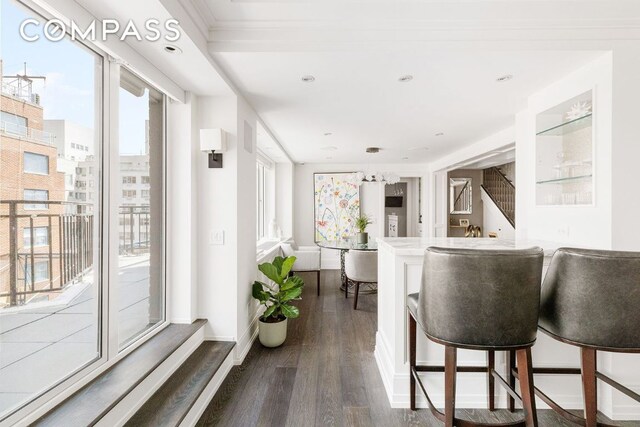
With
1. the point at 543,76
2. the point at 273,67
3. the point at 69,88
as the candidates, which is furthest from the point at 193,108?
the point at 543,76

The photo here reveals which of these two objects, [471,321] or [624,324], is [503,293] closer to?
[471,321]

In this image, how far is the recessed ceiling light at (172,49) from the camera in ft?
5.69

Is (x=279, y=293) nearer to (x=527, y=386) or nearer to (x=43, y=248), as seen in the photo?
(x=43, y=248)

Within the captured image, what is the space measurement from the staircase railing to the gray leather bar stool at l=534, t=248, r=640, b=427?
615cm

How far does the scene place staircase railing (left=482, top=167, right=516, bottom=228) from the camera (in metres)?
6.93

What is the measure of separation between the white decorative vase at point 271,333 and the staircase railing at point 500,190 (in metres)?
6.21

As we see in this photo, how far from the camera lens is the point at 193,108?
242 centimetres

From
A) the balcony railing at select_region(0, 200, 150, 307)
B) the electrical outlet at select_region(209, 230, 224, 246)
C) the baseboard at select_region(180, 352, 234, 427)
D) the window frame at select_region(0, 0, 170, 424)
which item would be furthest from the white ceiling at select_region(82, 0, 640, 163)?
the baseboard at select_region(180, 352, 234, 427)

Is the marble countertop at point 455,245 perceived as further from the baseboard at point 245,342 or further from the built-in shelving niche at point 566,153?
the baseboard at point 245,342

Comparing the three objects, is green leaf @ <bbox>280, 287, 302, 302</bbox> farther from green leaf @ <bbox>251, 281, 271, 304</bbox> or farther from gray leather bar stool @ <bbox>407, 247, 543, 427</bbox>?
gray leather bar stool @ <bbox>407, 247, 543, 427</bbox>

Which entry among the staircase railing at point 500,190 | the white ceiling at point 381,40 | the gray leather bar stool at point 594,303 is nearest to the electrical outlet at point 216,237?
the white ceiling at point 381,40

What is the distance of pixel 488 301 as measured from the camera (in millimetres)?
1315

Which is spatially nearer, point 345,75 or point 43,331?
point 43,331

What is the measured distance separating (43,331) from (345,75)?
2.33m
